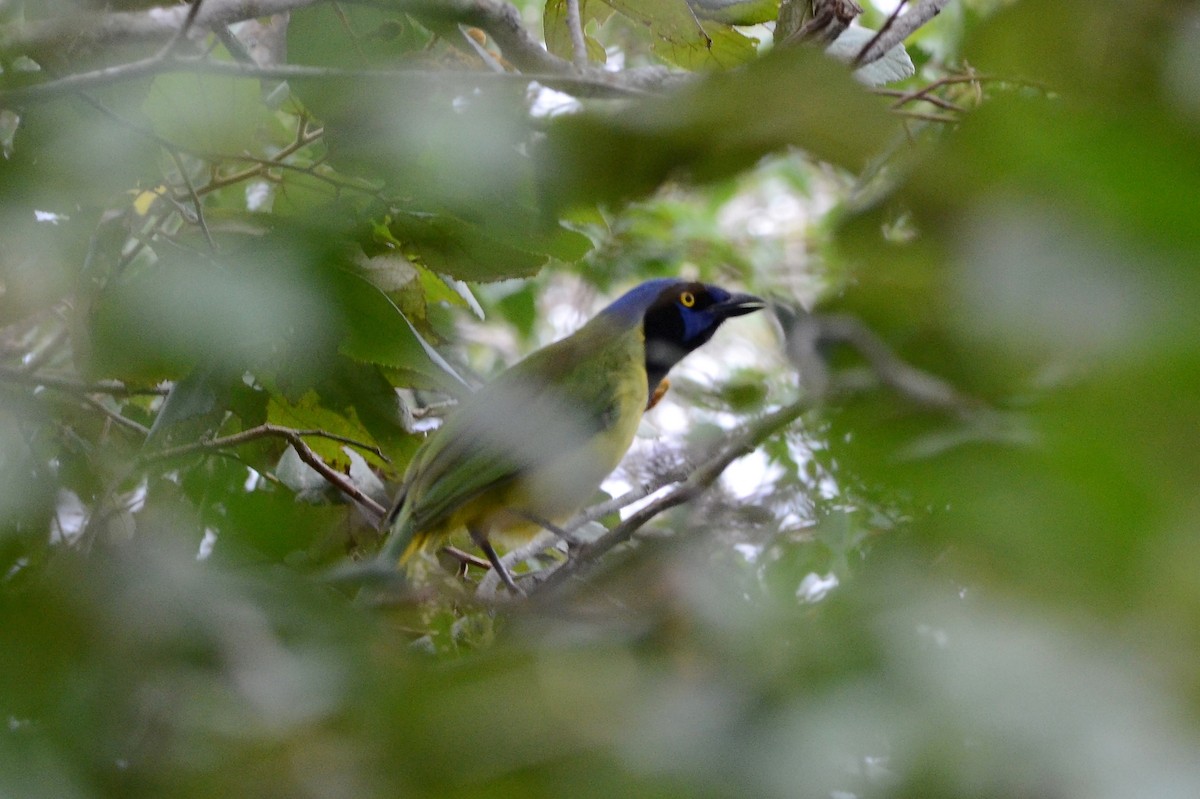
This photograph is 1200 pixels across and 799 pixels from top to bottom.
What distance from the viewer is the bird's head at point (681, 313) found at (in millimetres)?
4527

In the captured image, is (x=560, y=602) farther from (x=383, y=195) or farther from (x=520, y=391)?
(x=520, y=391)

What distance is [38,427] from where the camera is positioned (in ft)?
10.7

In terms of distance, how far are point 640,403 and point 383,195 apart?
150 centimetres

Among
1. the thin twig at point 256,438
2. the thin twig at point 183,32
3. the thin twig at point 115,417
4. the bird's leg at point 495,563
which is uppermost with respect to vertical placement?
the thin twig at point 183,32

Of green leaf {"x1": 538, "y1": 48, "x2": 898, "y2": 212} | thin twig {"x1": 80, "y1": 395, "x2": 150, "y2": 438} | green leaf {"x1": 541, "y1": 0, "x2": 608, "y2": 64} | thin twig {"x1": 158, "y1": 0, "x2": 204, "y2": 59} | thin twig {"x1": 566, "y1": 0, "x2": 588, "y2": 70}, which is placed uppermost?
green leaf {"x1": 538, "y1": 48, "x2": 898, "y2": 212}

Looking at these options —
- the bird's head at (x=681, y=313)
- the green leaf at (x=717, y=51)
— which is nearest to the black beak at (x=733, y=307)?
the bird's head at (x=681, y=313)

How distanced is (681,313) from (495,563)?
5.44ft

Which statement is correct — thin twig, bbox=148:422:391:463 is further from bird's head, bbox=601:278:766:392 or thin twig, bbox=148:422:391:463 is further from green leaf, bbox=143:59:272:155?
bird's head, bbox=601:278:766:392

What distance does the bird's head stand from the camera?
4.53m

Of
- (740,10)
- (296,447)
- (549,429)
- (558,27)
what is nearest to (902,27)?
(740,10)

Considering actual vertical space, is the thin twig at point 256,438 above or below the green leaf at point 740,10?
below

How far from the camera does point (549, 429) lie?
12.0 feet

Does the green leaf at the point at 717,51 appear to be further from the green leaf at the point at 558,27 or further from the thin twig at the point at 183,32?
the thin twig at the point at 183,32

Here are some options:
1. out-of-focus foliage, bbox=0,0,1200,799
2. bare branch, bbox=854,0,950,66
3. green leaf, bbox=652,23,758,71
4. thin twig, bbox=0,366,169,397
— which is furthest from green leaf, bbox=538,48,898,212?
green leaf, bbox=652,23,758,71
